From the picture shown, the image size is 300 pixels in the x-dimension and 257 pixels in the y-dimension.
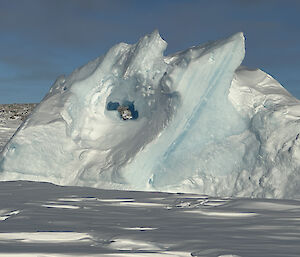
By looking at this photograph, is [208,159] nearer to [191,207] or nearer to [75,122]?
[75,122]

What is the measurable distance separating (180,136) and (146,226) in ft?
16.6

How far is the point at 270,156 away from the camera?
320 inches

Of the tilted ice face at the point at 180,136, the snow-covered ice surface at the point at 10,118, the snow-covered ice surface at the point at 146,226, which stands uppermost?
the snow-covered ice surface at the point at 10,118

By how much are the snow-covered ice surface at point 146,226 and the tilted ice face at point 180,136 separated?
9.46ft

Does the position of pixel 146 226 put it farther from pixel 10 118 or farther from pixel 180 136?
pixel 10 118

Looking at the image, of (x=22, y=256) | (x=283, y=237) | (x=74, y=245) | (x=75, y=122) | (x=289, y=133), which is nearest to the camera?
(x=22, y=256)

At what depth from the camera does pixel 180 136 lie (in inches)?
341

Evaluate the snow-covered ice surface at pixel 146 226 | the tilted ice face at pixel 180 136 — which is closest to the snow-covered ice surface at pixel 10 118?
the tilted ice face at pixel 180 136

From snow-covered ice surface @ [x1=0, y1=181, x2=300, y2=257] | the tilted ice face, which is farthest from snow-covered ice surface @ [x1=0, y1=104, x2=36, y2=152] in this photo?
snow-covered ice surface @ [x1=0, y1=181, x2=300, y2=257]

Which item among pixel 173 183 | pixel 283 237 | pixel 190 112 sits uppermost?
pixel 190 112

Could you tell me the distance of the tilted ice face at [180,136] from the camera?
827 centimetres

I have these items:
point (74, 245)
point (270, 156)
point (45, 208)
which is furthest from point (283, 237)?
point (270, 156)

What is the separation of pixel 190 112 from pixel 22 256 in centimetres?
640

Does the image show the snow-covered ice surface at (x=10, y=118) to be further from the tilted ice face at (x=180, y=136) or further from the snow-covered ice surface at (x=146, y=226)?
the snow-covered ice surface at (x=146, y=226)
